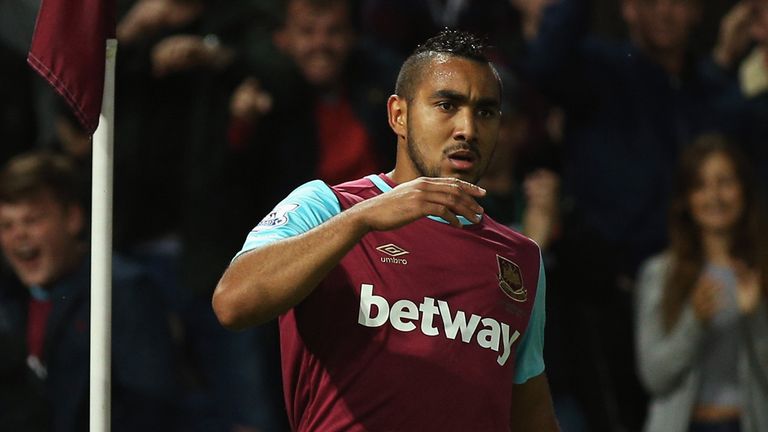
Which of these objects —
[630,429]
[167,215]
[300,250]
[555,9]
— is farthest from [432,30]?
[300,250]

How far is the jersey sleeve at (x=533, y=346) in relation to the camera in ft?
15.3

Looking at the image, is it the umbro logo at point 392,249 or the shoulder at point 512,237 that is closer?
the umbro logo at point 392,249

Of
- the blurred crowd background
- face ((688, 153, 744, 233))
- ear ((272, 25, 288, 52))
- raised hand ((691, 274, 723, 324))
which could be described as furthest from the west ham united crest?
ear ((272, 25, 288, 52))

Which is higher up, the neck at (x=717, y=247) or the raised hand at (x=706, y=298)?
the neck at (x=717, y=247)

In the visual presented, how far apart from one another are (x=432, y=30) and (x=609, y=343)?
1.88 meters

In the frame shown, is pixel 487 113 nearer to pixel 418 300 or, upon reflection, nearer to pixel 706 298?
pixel 418 300

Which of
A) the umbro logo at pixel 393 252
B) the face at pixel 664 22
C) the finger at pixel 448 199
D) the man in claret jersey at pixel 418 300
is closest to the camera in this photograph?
the finger at pixel 448 199

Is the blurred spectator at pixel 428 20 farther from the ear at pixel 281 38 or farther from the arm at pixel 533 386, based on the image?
the arm at pixel 533 386

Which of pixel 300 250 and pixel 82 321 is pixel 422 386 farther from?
pixel 82 321

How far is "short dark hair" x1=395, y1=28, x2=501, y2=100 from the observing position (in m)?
4.50

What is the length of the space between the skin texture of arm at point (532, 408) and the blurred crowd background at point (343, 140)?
9.94 feet

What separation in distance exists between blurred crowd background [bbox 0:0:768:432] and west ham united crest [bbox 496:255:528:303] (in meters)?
3.15

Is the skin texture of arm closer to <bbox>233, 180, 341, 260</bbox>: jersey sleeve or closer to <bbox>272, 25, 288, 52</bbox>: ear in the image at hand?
<bbox>233, 180, 341, 260</bbox>: jersey sleeve

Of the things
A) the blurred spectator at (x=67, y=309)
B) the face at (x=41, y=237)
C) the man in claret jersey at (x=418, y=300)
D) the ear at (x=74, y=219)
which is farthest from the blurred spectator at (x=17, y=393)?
the man in claret jersey at (x=418, y=300)
